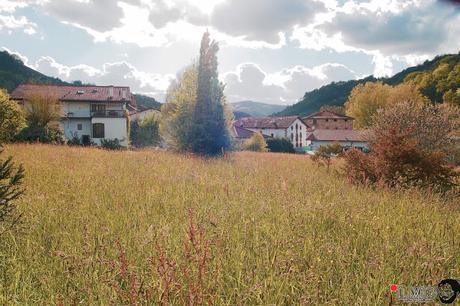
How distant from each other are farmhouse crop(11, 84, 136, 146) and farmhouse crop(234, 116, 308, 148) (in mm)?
48985

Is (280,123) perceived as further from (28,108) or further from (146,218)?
(146,218)

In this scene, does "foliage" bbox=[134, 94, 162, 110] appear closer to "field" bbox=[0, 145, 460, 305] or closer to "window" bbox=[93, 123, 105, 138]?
"window" bbox=[93, 123, 105, 138]

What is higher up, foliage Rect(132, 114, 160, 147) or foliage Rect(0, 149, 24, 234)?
foliage Rect(132, 114, 160, 147)

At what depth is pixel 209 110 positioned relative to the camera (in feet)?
65.7

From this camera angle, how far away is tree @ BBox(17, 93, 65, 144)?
2712 cm

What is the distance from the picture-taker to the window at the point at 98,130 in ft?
137

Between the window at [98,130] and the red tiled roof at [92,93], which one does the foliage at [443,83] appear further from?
the window at [98,130]

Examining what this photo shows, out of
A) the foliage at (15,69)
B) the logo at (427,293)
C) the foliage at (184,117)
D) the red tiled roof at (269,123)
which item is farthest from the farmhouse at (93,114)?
the red tiled roof at (269,123)

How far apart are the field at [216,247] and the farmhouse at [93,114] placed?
3739 cm

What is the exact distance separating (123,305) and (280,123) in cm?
9161

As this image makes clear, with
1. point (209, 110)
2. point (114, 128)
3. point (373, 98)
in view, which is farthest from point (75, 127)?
point (373, 98)

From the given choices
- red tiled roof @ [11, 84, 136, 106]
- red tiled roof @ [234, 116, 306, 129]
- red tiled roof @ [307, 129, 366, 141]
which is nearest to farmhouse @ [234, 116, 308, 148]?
red tiled roof @ [234, 116, 306, 129]

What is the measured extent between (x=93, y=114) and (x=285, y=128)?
2316 inches

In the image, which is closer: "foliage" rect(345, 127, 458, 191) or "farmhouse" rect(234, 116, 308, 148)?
"foliage" rect(345, 127, 458, 191)
